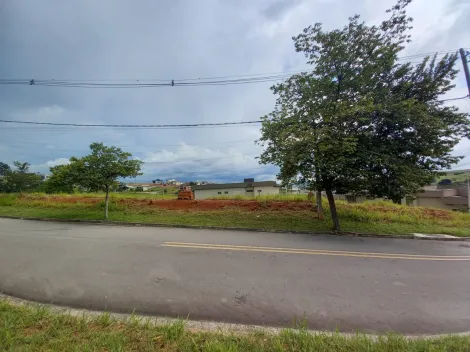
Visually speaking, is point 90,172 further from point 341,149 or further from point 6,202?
point 6,202

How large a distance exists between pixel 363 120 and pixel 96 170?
13.7m

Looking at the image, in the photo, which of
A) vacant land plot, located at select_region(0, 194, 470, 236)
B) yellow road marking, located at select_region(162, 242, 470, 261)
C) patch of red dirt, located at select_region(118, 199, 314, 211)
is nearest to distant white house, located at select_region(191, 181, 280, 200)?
vacant land plot, located at select_region(0, 194, 470, 236)

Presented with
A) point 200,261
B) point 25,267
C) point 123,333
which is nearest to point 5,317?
point 123,333

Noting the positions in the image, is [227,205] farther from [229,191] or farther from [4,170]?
[4,170]

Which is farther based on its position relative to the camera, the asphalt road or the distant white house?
the distant white house

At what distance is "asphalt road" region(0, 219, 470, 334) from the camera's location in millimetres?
3404

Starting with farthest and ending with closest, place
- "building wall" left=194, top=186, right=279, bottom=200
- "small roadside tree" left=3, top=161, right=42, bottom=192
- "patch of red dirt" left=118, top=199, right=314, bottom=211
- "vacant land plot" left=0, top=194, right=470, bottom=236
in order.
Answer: "building wall" left=194, top=186, right=279, bottom=200 → "small roadside tree" left=3, top=161, right=42, bottom=192 → "patch of red dirt" left=118, top=199, right=314, bottom=211 → "vacant land plot" left=0, top=194, right=470, bottom=236

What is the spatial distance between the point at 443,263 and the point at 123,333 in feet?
27.1

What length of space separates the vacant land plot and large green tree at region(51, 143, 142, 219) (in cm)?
224

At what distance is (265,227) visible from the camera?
34.4 feet

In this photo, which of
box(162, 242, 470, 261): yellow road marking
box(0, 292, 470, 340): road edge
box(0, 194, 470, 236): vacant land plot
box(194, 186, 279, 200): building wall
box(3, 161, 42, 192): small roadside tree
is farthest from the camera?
box(194, 186, 279, 200): building wall

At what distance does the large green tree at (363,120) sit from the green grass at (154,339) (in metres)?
6.54

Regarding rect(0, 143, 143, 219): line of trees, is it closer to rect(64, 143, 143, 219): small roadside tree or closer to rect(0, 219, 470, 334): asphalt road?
rect(64, 143, 143, 219): small roadside tree

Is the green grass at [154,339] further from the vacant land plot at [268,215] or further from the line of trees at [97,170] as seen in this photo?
the line of trees at [97,170]
